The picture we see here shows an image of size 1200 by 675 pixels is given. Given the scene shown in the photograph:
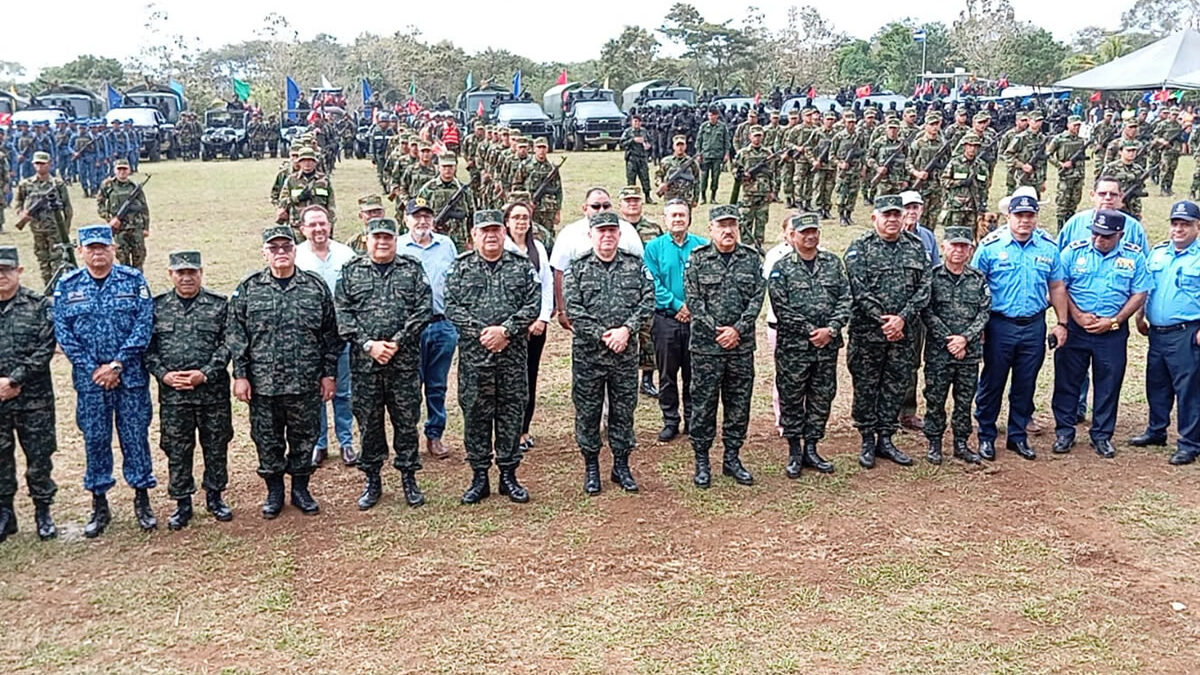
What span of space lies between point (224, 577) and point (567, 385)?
362 centimetres

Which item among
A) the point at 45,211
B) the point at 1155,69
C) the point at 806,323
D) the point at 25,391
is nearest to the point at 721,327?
the point at 806,323

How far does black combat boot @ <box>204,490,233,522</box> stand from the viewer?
5395mm

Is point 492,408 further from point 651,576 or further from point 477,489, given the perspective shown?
point 651,576

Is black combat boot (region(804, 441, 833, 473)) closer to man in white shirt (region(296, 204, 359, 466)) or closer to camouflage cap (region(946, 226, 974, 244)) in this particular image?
camouflage cap (region(946, 226, 974, 244))

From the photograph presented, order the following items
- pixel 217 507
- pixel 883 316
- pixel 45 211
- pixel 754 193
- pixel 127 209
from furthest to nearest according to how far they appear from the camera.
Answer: pixel 754 193, pixel 45 211, pixel 127 209, pixel 883 316, pixel 217 507

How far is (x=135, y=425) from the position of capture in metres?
5.17

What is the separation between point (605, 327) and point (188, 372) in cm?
210

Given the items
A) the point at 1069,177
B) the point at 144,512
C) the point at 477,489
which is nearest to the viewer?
the point at 144,512

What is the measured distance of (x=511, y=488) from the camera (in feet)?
18.5

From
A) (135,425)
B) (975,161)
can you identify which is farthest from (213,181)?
(135,425)

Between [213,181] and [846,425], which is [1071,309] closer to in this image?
[846,425]

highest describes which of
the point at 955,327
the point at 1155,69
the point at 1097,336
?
the point at 1155,69

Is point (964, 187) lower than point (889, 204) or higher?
higher

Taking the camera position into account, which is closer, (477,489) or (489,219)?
(489,219)
